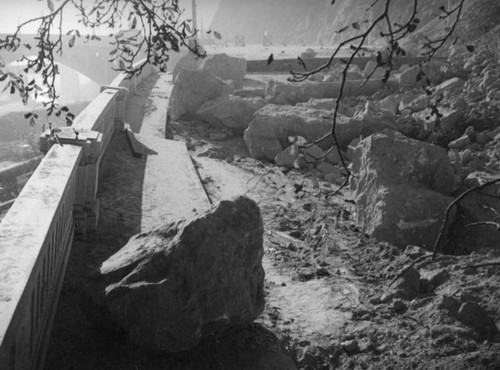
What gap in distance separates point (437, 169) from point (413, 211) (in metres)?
0.96

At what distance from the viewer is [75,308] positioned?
4.00 meters

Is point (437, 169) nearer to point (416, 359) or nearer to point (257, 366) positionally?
point (416, 359)

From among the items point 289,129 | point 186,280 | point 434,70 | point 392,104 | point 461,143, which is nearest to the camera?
point 186,280

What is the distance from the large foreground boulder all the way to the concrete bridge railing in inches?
126

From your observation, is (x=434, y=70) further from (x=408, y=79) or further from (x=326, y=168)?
(x=326, y=168)

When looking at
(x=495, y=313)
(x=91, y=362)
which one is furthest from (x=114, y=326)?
(x=495, y=313)

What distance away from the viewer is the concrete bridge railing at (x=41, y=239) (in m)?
2.54

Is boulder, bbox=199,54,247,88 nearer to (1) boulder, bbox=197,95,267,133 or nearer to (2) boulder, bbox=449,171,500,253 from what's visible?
(1) boulder, bbox=197,95,267,133

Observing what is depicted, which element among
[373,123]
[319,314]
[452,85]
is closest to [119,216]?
[319,314]

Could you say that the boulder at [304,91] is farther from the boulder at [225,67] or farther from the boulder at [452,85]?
the boulder at [225,67]

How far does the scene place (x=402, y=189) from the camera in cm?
635

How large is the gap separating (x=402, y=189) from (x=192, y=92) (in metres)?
8.20

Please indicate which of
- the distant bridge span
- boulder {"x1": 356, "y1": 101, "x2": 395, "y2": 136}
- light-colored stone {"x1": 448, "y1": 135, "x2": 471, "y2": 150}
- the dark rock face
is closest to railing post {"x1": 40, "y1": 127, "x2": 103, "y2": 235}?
the dark rock face

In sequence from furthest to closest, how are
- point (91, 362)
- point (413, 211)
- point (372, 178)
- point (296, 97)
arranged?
1. point (296, 97)
2. point (372, 178)
3. point (413, 211)
4. point (91, 362)
